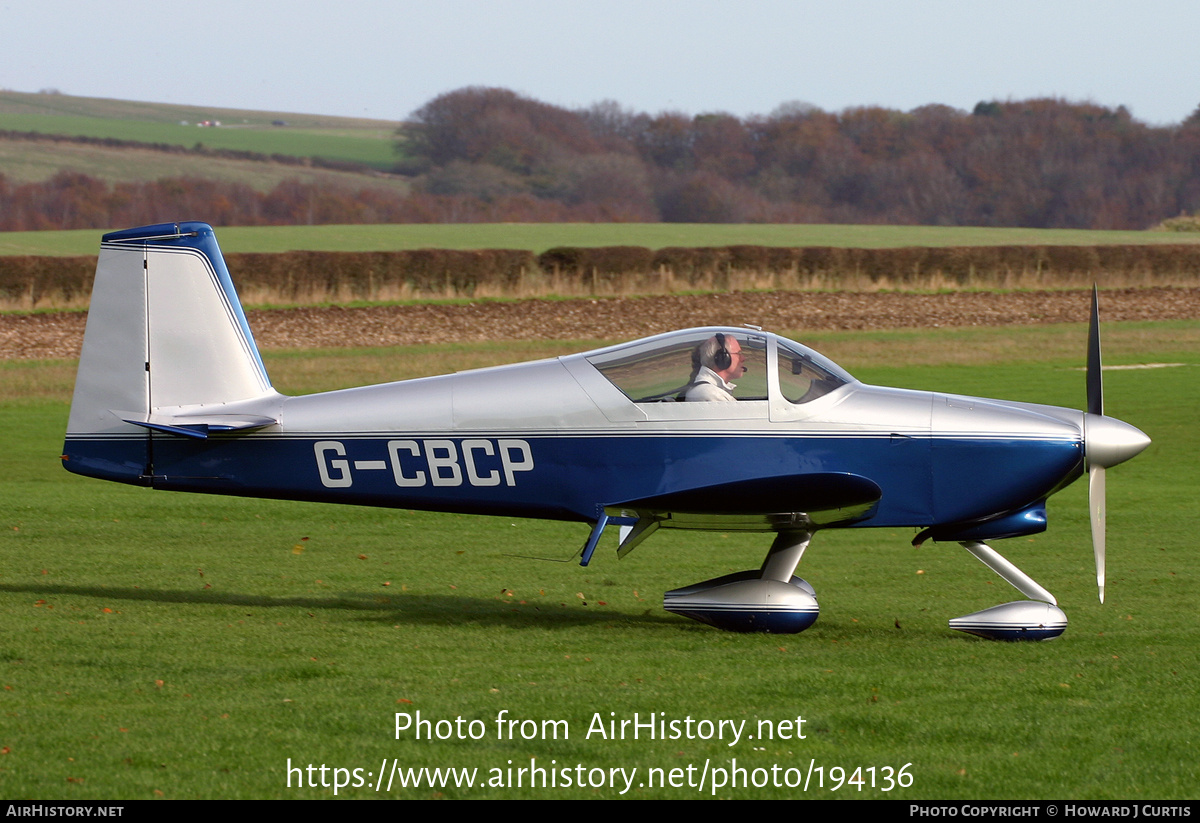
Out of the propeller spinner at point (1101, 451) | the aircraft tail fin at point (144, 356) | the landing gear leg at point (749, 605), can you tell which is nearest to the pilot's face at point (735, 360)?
the landing gear leg at point (749, 605)

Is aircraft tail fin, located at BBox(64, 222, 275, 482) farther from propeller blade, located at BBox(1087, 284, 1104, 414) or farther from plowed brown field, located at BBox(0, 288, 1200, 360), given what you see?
plowed brown field, located at BBox(0, 288, 1200, 360)

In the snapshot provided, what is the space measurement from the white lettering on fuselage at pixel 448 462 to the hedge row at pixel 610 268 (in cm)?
2898

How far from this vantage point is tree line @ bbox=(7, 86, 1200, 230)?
94562mm

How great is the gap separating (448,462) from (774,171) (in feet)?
350

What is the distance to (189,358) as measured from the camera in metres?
8.54

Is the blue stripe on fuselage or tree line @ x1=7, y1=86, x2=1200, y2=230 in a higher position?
tree line @ x1=7, y1=86, x2=1200, y2=230

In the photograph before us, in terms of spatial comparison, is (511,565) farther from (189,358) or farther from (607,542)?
(189,358)

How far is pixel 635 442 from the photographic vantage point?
802cm

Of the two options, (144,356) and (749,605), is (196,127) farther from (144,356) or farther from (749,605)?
(749,605)

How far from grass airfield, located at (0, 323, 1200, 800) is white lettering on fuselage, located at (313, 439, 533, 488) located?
1.01 meters

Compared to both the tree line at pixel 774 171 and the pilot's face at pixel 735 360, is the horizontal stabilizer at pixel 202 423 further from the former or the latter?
the tree line at pixel 774 171

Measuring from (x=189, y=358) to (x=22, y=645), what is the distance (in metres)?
2.27

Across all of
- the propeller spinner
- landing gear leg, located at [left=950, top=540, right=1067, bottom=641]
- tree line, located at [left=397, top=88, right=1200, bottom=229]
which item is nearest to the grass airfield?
landing gear leg, located at [left=950, top=540, right=1067, bottom=641]

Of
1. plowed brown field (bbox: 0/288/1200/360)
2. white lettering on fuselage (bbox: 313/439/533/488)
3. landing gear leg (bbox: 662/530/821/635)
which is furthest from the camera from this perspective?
plowed brown field (bbox: 0/288/1200/360)
